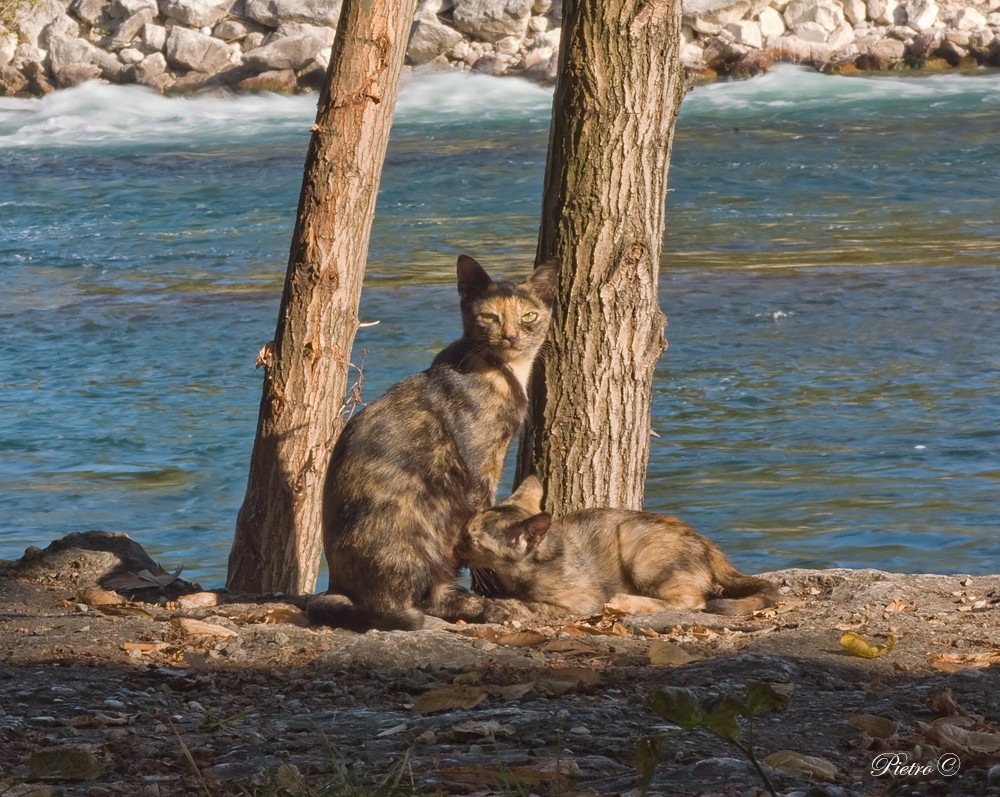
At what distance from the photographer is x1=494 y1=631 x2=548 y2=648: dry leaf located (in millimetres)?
5297

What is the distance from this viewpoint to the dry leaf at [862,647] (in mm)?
4930

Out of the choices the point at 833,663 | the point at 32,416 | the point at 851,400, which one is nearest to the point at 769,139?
the point at 851,400

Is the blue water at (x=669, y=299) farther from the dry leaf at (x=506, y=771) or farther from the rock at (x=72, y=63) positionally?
the dry leaf at (x=506, y=771)

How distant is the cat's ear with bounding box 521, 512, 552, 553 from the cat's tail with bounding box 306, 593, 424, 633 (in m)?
0.55

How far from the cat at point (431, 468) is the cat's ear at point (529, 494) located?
0.52 feet

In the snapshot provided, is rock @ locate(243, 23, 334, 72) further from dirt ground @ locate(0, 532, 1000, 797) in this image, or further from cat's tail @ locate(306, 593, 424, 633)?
cat's tail @ locate(306, 593, 424, 633)

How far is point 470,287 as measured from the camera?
20.9 ft

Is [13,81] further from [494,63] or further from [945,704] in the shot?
[945,704]

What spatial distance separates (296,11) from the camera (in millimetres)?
33594

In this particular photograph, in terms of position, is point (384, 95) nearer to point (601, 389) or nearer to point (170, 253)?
point (601, 389)

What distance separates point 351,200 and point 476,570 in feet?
6.62

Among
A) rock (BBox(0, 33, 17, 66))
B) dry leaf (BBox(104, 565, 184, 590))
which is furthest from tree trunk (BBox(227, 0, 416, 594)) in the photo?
rock (BBox(0, 33, 17, 66))

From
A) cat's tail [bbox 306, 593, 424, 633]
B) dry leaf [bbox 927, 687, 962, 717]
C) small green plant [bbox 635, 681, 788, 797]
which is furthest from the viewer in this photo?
cat's tail [bbox 306, 593, 424, 633]

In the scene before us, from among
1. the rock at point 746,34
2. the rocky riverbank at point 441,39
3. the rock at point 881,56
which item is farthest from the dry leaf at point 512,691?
the rock at point 881,56
